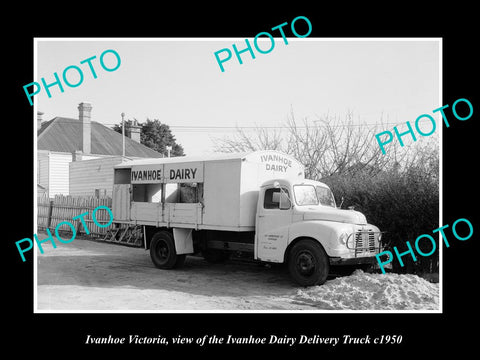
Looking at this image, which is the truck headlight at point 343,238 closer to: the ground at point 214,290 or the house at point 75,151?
the ground at point 214,290

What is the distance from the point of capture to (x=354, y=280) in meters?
9.39

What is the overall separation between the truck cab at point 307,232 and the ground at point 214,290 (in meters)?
0.42

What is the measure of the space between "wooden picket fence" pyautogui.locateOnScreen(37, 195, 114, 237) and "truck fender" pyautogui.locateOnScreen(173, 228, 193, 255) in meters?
8.53

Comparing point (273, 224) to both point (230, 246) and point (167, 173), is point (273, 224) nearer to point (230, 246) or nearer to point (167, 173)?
point (230, 246)

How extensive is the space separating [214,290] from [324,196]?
349 centimetres

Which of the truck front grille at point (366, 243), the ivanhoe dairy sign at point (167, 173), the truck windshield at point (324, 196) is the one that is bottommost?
the truck front grille at point (366, 243)

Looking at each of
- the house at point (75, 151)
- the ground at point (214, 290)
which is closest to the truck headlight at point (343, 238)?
the ground at point (214, 290)

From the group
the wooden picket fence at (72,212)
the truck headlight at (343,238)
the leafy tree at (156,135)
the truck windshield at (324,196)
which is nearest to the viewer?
the truck headlight at (343,238)

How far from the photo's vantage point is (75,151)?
110ft

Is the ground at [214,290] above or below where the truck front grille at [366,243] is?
below

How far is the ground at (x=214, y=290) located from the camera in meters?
8.24

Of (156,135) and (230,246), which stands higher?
(156,135)

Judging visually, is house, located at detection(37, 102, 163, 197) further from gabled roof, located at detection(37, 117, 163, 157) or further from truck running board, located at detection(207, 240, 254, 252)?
truck running board, located at detection(207, 240, 254, 252)

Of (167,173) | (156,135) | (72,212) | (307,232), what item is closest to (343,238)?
(307,232)
